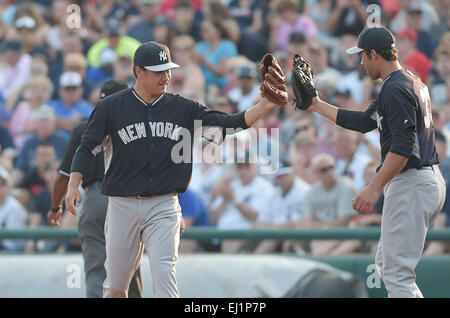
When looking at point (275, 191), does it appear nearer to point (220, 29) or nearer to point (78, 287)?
point (78, 287)

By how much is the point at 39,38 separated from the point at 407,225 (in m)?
8.49

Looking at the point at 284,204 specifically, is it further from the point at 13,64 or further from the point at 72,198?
the point at 13,64

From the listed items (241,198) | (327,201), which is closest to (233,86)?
(241,198)

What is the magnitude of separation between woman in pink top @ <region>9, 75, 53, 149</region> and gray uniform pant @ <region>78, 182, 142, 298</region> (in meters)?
4.47

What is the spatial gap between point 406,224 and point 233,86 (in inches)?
234

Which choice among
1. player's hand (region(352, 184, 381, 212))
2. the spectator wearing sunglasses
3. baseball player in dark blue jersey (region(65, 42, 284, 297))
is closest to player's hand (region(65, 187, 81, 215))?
baseball player in dark blue jersey (region(65, 42, 284, 297))

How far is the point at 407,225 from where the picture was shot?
5.50 metres

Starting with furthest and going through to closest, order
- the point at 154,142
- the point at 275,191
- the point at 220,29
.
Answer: the point at 220,29 < the point at 275,191 < the point at 154,142

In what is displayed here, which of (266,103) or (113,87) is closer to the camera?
(266,103)

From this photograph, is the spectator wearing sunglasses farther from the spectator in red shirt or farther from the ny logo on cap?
the ny logo on cap

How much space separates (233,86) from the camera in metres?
11.2

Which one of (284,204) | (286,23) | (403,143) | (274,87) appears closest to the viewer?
(403,143)

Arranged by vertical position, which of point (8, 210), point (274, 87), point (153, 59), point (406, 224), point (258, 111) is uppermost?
point (153, 59)
